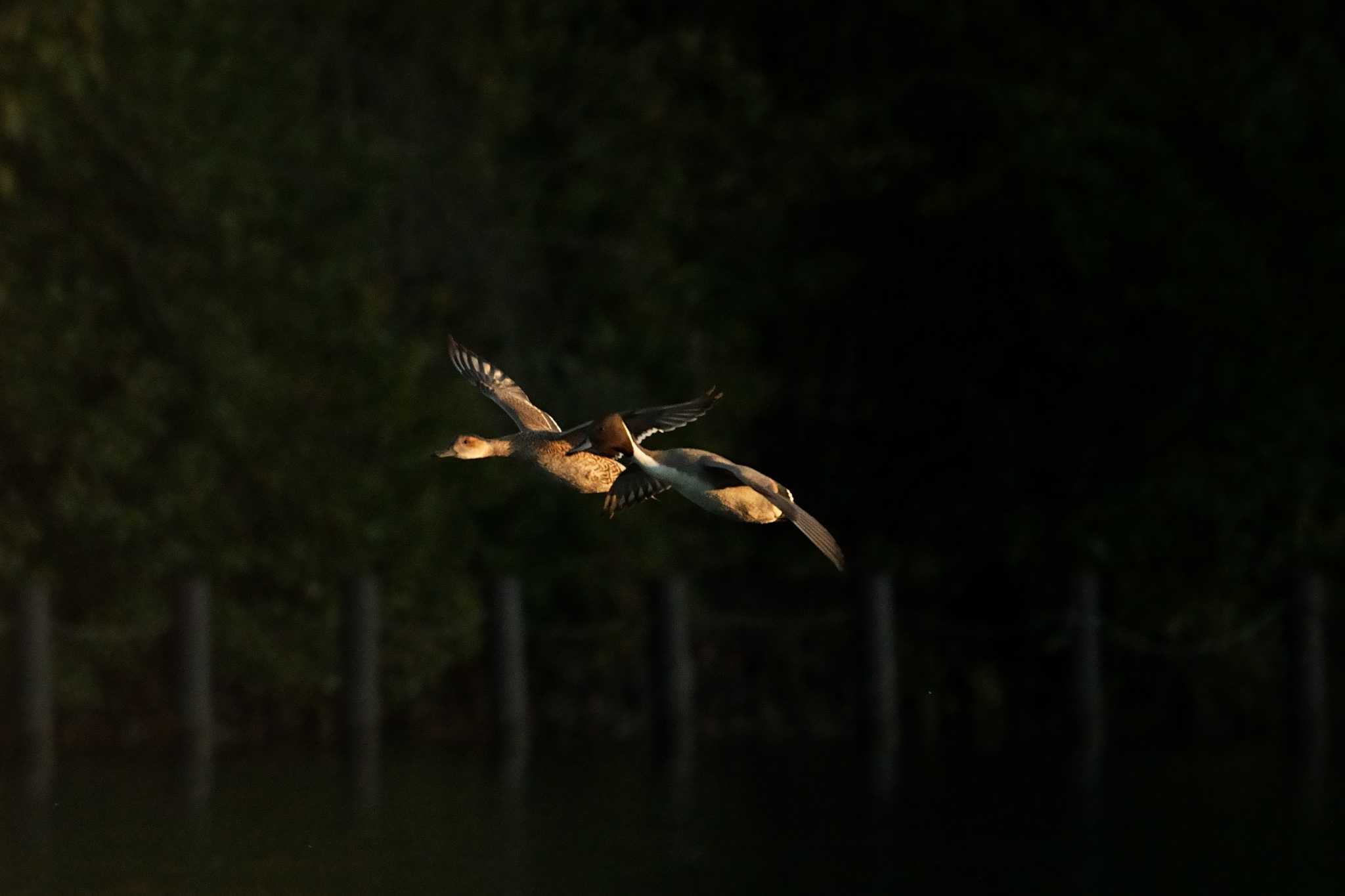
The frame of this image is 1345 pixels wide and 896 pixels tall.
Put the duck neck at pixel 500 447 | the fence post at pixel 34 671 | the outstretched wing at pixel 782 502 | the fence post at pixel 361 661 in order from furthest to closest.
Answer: the fence post at pixel 361 661 < the fence post at pixel 34 671 < the duck neck at pixel 500 447 < the outstretched wing at pixel 782 502

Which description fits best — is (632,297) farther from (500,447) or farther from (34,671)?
(500,447)

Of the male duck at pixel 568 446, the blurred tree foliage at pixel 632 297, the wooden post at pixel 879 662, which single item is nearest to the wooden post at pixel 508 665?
the blurred tree foliage at pixel 632 297

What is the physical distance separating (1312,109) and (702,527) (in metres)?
6.87

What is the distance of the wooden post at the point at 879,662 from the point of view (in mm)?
20781

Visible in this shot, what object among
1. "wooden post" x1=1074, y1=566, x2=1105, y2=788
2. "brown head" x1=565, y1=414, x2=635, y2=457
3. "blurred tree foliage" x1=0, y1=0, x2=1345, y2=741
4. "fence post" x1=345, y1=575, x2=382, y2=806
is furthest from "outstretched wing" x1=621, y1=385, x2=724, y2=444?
"fence post" x1=345, y1=575, x2=382, y2=806

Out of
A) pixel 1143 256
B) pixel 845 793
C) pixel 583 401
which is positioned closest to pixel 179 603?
pixel 583 401

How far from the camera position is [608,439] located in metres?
9.61

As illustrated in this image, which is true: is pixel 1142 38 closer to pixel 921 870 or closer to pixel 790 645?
pixel 790 645

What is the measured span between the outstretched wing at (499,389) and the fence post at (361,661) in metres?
10.2

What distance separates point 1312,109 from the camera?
22844mm

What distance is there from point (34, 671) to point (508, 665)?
11.8ft

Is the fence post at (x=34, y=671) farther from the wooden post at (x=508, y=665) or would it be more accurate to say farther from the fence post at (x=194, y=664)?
the wooden post at (x=508, y=665)

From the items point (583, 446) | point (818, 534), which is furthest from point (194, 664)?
point (818, 534)

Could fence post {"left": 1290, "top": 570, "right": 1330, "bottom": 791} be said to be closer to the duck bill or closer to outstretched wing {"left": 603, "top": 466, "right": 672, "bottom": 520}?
outstretched wing {"left": 603, "top": 466, "right": 672, "bottom": 520}
